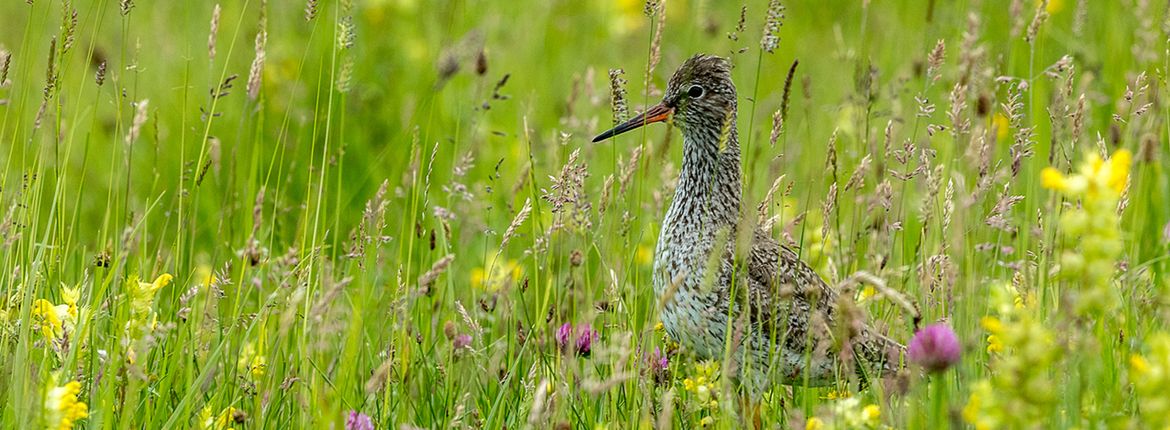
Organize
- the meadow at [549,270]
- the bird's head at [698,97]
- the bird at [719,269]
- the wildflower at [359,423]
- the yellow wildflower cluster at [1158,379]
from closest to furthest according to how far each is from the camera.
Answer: the yellow wildflower cluster at [1158,379] → the meadow at [549,270] → the wildflower at [359,423] → the bird at [719,269] → the bird's head at [698,97]

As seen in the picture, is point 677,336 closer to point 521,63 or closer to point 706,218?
point 706,218

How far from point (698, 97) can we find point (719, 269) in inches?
29.1

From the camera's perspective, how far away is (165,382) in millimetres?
3340

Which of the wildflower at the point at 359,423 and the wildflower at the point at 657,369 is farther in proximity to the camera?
the wildflower at the point at 657,369

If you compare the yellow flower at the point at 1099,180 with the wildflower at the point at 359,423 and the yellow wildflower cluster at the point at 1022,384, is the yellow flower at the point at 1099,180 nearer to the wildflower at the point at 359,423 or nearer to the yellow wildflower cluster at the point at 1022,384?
the yellow wildflower cluster at the point at 1022,384

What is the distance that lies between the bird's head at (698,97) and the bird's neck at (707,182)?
3 cm

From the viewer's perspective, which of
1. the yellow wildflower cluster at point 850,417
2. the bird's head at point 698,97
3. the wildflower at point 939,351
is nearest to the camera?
the wildflower at point 939,351

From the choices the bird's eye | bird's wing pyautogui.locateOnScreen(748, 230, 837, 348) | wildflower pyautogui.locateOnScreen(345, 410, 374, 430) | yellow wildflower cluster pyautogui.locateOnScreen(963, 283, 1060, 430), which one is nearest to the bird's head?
the bird's eye

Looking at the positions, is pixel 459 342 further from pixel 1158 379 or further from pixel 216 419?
pixel 1158 379

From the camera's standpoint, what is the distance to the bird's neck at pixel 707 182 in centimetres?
460

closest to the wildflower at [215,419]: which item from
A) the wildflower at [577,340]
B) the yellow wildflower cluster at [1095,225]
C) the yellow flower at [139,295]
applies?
the yellow flower at [139,295]

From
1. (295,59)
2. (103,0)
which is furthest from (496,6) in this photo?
(103,0)

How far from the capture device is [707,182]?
15.4ft

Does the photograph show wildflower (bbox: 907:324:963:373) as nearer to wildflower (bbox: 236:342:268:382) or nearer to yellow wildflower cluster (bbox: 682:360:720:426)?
yellow wildflower cluster (bbox: 682:360:720:426)
